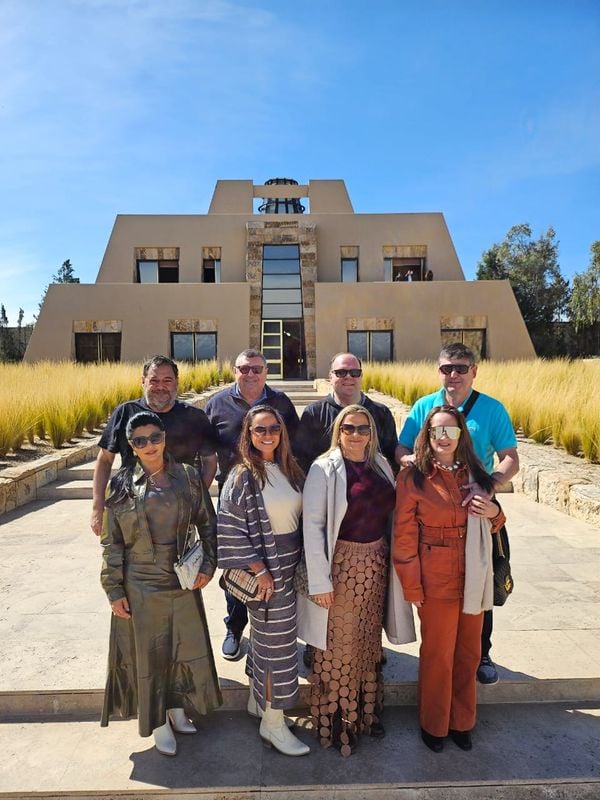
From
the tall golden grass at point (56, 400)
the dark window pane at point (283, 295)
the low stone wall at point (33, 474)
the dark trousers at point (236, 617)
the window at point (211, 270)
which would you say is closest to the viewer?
the dark trousers at point (236, 617)

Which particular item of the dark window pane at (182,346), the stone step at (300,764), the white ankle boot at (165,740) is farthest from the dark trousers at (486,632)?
the dark window pane at (182,346)

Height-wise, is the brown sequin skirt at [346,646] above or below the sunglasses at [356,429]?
below

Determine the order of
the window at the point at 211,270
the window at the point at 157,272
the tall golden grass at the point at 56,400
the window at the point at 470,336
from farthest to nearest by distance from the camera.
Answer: the window at the point at 157,272
the window at the point at 211,270
the window at the point at 470,336
the tall golden grass at the point at 56,400

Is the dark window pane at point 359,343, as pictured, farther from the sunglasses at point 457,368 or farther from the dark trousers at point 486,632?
the dark trousers at point 486,632

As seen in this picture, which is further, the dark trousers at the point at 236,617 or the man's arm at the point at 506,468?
the dark trousers at the point at 236,617

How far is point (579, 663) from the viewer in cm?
294

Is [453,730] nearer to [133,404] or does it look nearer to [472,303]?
[133,404]

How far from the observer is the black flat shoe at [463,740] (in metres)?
2.46

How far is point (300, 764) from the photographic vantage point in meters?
2.37

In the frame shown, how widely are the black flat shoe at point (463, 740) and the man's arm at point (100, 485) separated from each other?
2.10 meters

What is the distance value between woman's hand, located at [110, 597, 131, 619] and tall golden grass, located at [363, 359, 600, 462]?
20.7 ft

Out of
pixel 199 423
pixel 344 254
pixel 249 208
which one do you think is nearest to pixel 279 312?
pixel 344 254

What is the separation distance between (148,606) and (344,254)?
72.4 feet

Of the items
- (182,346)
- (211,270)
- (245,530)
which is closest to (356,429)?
(245,530)
